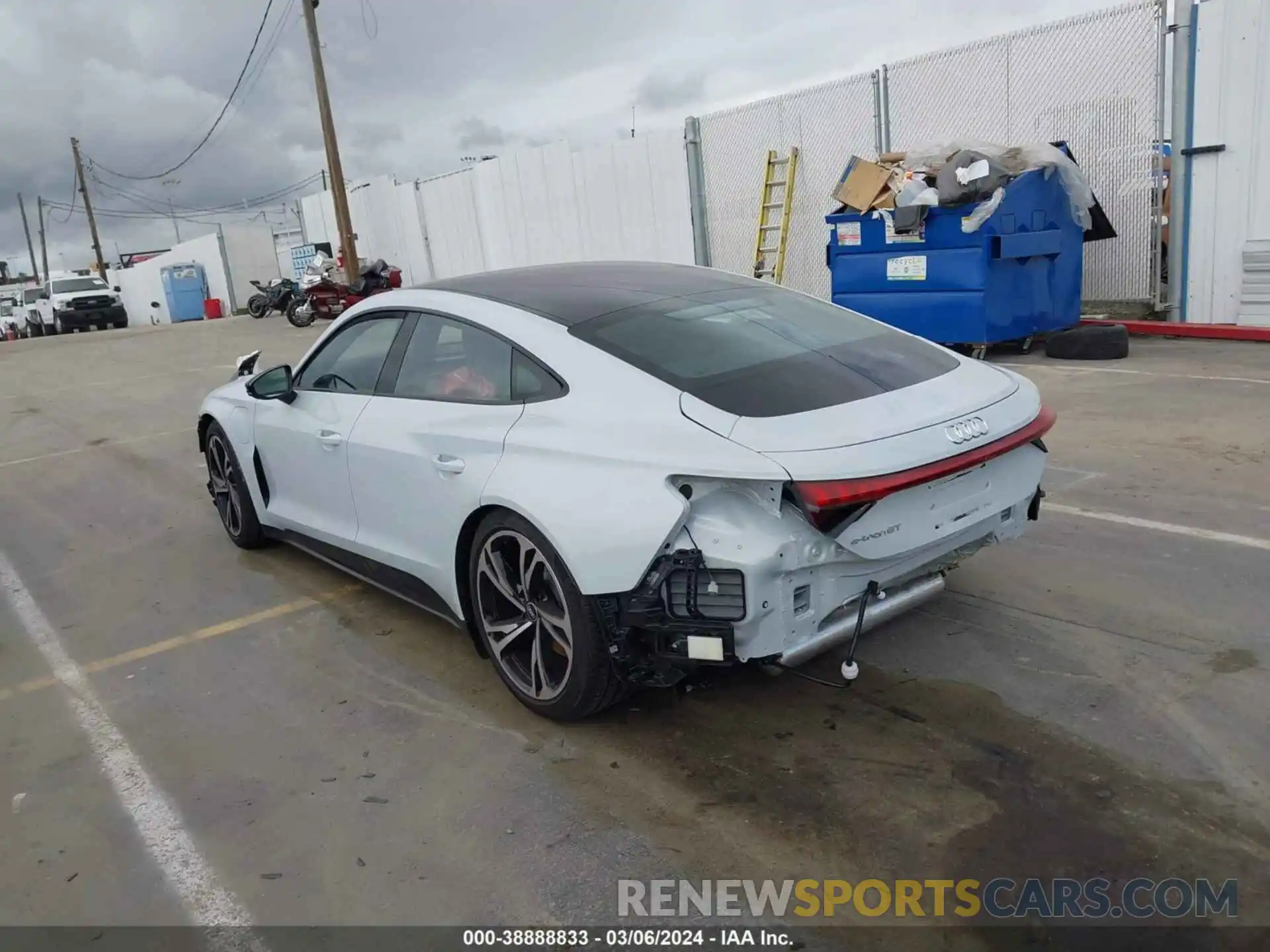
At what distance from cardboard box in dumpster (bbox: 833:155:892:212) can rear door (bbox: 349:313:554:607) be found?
7.37 m

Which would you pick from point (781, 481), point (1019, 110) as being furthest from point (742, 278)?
point (1019, 110)

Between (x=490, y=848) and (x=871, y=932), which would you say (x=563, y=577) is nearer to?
(x=490, y=848)

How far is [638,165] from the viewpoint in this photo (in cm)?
1734

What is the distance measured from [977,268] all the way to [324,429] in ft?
23.2

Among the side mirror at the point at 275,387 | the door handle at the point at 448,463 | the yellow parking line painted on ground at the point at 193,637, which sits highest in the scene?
the side mirror at the point at 275,387

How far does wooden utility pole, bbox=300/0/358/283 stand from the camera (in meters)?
22.4

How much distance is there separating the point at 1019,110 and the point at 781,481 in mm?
10574

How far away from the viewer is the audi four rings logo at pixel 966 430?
3104 mm

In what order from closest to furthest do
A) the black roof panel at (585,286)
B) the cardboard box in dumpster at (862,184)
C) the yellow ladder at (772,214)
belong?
the black roof panel at (585,286) < the cardboard box in dumpster at (862,184) < the yellow ladder at (772,214)

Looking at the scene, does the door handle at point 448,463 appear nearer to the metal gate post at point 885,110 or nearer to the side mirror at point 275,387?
the side mirror at point 275,387

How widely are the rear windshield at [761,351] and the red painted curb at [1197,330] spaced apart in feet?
24.9

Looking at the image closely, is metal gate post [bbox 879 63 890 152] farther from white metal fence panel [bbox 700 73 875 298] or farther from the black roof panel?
the black roof panel

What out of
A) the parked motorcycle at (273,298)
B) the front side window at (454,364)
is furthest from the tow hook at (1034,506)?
the parked motorcycle at (273,298)

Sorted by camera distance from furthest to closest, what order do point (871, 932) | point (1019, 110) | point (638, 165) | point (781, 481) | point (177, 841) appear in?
point (638, 165) < point (1019, 110) < point (177, 841) < point (781, 481) < point (871, 932)
